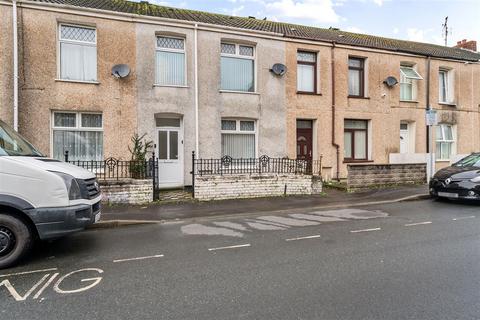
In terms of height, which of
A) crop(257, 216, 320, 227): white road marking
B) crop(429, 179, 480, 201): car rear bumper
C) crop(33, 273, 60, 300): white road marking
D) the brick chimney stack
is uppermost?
the brick chimney stack

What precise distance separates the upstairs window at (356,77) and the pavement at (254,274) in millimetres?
9696

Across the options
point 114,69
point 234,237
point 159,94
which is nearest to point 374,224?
point 234,237

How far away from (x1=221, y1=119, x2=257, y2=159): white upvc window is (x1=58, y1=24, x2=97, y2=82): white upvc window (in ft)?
16.7

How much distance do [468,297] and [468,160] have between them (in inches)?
360

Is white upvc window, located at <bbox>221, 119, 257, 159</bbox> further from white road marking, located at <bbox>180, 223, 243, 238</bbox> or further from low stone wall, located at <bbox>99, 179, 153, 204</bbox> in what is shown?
white road marking, located at <bbox>180, 223, 243, 238</bbox>

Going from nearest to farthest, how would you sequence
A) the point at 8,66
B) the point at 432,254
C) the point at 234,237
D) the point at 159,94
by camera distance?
the point at 432,254, the point at 234,237, the point at 8,66, the point at 159,94

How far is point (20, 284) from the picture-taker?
435 cm

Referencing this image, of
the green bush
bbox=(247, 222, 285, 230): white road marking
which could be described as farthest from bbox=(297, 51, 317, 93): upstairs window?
bbox=(247, 222, 285, 230): white road marking

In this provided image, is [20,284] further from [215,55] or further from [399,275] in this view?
[215,55]

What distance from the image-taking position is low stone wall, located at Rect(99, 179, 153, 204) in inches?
392

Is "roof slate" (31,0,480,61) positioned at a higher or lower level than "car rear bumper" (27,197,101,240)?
higher

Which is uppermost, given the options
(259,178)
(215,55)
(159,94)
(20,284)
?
(215,55)

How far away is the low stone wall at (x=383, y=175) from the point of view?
1305 cm

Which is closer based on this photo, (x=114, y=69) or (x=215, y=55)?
(x=114, y=69)
